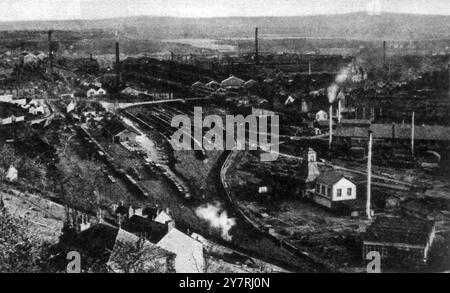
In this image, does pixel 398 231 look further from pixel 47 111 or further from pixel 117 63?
pixel 47 111

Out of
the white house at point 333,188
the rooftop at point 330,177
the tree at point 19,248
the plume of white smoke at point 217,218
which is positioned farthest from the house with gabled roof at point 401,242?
the tree at point 19,248

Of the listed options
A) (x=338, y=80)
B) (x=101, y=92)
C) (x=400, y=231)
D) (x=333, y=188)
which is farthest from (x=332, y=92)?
(x=101, y=92)

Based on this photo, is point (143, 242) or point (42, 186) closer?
point (143, 242)

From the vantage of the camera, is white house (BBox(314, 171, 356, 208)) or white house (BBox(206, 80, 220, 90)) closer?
white house (BBox(314, 171, 356, 208))

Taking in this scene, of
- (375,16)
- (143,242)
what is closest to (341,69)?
(375,16)

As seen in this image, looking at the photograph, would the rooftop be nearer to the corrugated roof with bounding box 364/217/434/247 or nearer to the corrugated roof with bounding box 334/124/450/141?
the corrugated roof with bounding box 334/124/450/141

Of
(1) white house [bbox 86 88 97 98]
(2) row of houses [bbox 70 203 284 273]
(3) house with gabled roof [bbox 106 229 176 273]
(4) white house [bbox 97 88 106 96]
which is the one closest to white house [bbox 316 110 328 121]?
(2) row of houses [bbox 70 203 284 273]
